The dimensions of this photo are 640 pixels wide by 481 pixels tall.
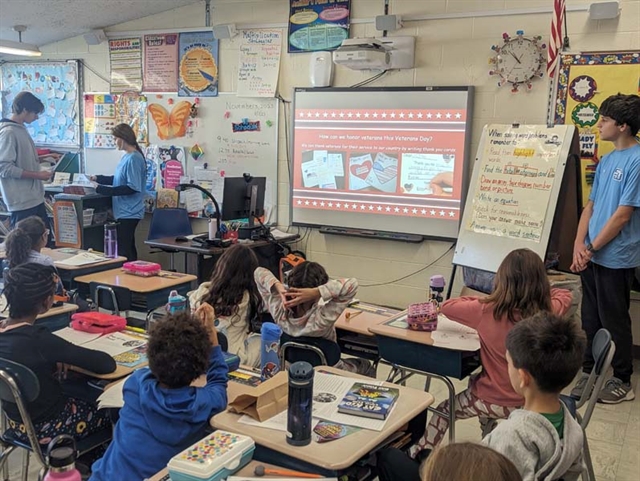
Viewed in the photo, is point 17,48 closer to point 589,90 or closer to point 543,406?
point 589,90

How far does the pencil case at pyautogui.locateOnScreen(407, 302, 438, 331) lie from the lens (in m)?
2.75

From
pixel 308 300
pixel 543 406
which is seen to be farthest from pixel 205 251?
pixel 543 406

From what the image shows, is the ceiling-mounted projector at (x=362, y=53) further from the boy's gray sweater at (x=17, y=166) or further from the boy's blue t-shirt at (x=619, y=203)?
the boy's gray sweater at (x=17, y=166)

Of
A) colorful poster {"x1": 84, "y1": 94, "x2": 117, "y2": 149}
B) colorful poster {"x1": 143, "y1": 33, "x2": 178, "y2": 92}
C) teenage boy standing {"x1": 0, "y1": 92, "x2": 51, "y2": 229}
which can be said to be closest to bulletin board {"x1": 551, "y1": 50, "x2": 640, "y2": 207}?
colorful poster {"x1": 143, "y1": 33, "x2": 178, "y2": 92}

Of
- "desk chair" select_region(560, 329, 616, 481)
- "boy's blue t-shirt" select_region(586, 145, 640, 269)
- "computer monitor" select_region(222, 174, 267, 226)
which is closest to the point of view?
"desk chair" select_region(560, 329, 616, 481)

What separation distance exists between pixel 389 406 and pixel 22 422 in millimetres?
1337

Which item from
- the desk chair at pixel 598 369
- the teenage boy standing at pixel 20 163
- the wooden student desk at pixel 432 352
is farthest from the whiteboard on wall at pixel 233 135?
the desk chair at pixel 598 369

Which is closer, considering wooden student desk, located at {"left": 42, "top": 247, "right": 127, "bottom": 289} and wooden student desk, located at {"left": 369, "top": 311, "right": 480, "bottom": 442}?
wooden student desk, located at {"left": 369, "top": 311, "right": 480, "bottom": 442}

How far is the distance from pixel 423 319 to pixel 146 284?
160 centimetres

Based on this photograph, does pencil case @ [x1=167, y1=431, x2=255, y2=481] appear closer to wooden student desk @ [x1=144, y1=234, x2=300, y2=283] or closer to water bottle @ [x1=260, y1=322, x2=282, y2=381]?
water bottle @ [x1=260, y1=322, x2=282, y2=381]

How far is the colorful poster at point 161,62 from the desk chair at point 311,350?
4215mm

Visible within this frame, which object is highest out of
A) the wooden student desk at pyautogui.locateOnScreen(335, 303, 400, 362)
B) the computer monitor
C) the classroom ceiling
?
the classroom ceiling

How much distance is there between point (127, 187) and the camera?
224 inches

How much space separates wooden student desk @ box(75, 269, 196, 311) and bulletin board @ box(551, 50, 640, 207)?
2.72m
